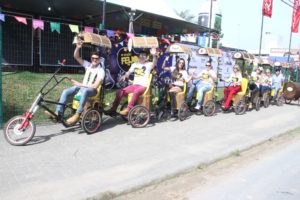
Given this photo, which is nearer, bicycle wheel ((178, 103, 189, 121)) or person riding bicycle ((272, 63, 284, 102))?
bicycle wheel ((178, 103, 189, 121))

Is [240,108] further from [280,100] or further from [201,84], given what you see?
[280,100]

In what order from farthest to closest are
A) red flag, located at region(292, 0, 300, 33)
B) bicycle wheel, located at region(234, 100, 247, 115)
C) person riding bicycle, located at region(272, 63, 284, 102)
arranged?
red flag, located at region(292, 0, 300, 33) → person riding bicycle, located at region(272, 63, 284, 102) → bicycle wheel, located at region(234, 100, 247, 115)

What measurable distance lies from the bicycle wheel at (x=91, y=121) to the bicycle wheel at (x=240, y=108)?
575 cm

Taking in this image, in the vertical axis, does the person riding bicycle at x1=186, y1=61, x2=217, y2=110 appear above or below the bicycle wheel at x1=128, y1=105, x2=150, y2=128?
above

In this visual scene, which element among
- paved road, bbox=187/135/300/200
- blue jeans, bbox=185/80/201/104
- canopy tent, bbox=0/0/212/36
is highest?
canopy tent, bbox=0/0/212/36

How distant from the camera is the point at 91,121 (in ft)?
24.3

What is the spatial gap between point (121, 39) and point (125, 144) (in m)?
5.84

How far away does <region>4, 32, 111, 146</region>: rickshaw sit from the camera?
6.23 m

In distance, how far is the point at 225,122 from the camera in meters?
10.3

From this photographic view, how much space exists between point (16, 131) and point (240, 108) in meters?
A: 7.83

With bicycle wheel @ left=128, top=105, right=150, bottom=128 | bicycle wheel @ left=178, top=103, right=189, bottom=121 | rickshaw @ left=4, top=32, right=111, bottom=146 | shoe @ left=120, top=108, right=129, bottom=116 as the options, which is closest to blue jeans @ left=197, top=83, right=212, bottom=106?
bicycle wheel @ left=178, top=103, right=189, bottom=121

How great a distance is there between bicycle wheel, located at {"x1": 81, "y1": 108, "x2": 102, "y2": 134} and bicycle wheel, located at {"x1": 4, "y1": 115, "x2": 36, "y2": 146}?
3.79 ft

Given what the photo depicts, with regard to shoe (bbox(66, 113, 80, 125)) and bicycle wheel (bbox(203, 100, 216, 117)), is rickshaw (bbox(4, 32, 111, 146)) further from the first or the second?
bicycle wheel (bbox(203, 100, 216, 117))

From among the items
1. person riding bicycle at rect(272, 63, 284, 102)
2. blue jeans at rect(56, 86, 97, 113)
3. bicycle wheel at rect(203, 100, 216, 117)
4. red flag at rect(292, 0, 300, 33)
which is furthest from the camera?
red flag at rect(292, 0, 300, 33)
